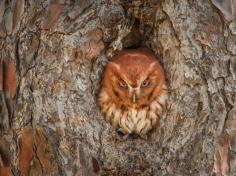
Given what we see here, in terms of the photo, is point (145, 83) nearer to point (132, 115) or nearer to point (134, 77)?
point (134, 77)

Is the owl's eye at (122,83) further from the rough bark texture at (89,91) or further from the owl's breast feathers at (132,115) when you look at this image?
the rough bark texture at (89,91)

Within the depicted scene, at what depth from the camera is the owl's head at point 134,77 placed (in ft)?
10.9

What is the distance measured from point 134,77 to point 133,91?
0.08 m

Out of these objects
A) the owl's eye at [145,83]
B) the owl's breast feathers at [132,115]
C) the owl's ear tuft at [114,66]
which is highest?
the owl's ear tuft at [114,66]

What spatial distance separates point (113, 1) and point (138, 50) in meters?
0.49

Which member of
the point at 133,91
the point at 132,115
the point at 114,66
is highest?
the point at 114,66

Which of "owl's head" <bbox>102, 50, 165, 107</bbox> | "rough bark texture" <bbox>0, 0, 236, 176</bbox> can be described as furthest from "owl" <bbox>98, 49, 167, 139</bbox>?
"rough bark texture" <bbox>0, 0, 236, 176</bbox>

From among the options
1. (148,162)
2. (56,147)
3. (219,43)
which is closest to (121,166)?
(148,162)

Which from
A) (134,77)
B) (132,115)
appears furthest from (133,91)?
(132,115)

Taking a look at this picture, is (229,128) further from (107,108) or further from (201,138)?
(107,108)

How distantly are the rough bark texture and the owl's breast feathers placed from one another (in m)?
0.25

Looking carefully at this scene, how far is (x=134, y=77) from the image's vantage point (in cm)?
334

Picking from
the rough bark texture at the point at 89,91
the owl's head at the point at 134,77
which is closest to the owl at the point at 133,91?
the owl's head at the point at 134,77

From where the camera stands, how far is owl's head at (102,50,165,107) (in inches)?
131
